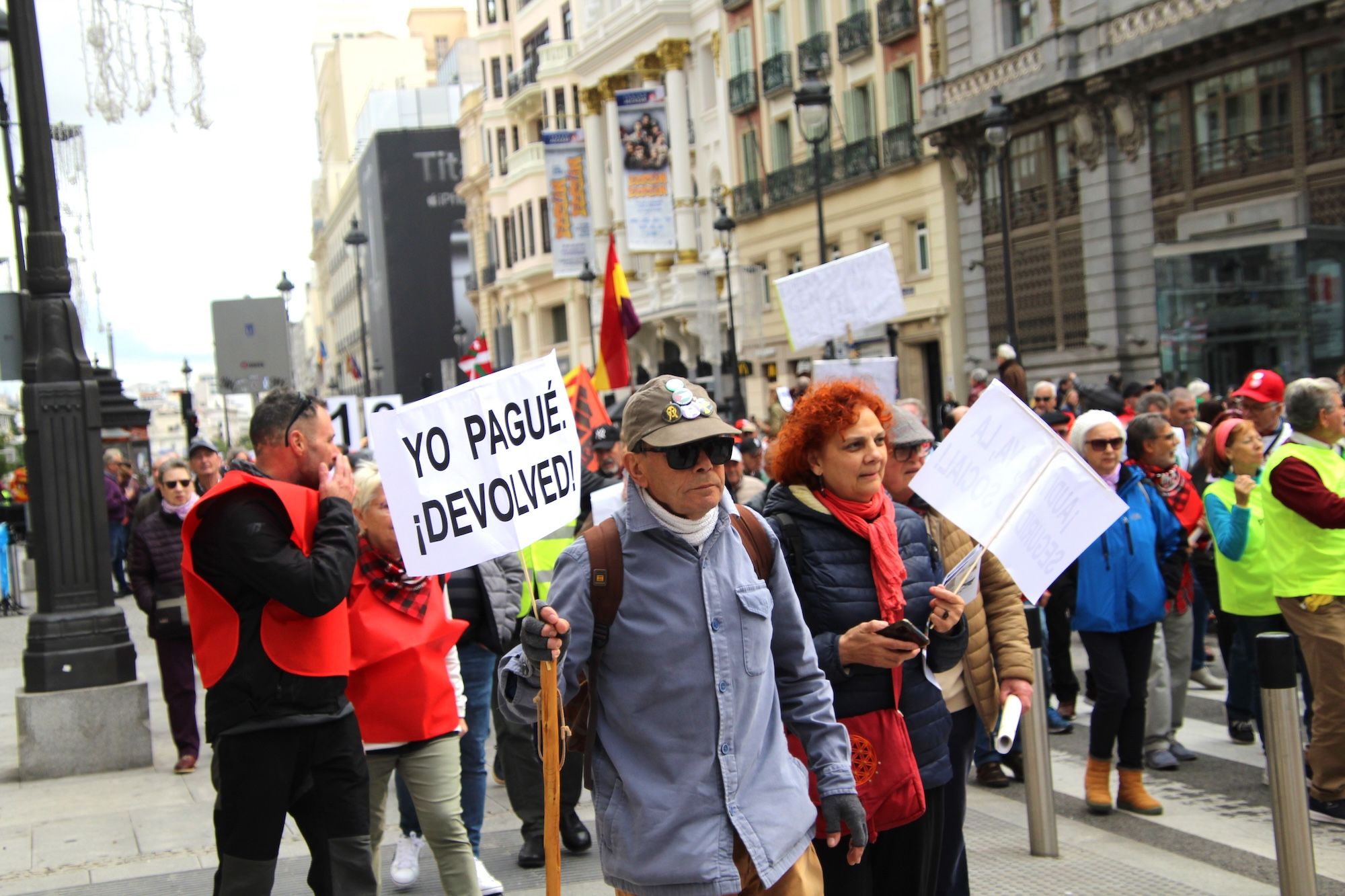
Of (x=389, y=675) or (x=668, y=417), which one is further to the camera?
(x=389, y=675)

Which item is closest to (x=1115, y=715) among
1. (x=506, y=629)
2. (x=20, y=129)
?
(x=506, y=629)

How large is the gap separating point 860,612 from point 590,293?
3473cm

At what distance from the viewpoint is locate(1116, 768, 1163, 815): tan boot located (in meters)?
7.08

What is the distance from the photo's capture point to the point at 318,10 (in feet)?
455

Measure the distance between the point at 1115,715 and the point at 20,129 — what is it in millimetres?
7347

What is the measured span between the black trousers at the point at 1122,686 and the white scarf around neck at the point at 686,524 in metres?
3.92

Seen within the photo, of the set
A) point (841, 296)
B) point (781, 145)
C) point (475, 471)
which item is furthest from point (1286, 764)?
point (781, 145)

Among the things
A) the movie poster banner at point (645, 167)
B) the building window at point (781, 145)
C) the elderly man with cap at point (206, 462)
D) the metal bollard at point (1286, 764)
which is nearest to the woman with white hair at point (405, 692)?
the metal bollard at point (1286, 764)

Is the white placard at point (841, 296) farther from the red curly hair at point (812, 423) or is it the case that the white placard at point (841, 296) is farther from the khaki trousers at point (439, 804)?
the red curly hair at point (812, 423)

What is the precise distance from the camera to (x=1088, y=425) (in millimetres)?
7203

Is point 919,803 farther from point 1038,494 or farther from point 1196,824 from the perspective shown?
point 1196,824

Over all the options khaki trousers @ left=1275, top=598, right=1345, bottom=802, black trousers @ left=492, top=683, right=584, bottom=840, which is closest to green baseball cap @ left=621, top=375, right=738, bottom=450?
black trousers @ left=492, top=683, right=584, bottom=840

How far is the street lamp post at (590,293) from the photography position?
119 feet

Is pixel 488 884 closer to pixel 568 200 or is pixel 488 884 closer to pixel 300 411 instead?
pixel 300 411
